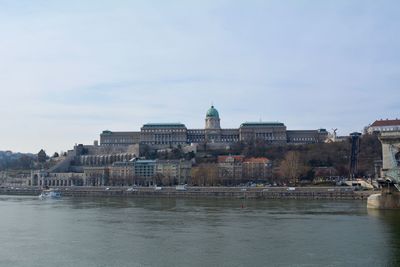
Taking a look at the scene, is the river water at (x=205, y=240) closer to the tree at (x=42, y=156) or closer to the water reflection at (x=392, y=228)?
the water reflection at (x=392, y=228)

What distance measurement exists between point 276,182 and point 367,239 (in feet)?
156

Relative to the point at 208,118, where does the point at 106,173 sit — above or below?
below

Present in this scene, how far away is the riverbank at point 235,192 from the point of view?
169 feet

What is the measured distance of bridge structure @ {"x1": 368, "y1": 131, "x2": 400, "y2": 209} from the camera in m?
32.5

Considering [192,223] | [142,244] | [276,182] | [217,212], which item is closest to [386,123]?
[276,182]

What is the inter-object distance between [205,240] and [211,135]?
258 ft

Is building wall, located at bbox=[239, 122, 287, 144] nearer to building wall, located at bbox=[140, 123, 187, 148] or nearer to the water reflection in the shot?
building wall, located at bbox=[140, 123, 187, 148]

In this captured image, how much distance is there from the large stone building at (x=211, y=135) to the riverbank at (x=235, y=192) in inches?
1309

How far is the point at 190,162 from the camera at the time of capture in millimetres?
80875

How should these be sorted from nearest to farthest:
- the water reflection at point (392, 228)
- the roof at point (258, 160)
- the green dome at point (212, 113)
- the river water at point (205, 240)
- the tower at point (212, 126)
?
the water reflection at point (392, 228) < the river water at point (205, 240) < the roof at point (258, 160) < the tower at point (212, 126) < the green dome at point (212, 113)

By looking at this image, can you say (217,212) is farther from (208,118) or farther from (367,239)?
(208,118)

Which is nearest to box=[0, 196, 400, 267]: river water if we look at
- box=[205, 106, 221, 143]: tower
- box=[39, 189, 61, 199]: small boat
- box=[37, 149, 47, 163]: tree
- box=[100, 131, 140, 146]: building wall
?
box=[39, 189, 61, 199]: small boat

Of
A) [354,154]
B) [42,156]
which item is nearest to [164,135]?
[42,156]

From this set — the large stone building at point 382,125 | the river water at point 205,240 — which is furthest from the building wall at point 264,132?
the river water at point 205,240
